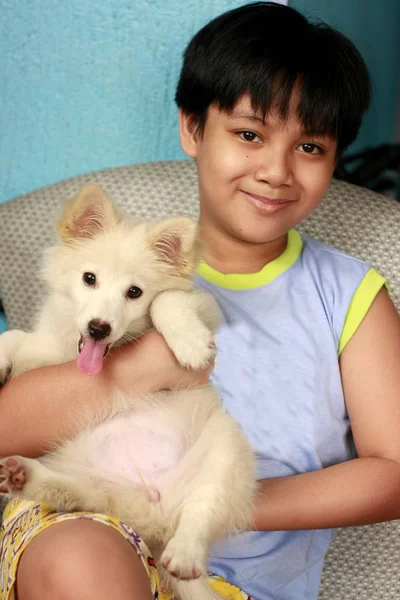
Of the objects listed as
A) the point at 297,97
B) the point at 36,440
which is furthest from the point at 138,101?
the point at 36,440

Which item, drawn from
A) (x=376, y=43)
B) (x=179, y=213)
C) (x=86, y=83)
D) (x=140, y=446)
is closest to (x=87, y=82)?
(x=86, y=83)

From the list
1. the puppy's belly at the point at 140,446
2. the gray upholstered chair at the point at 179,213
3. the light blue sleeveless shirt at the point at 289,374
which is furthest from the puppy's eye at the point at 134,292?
the gray upholstered chair at the point at 179,213

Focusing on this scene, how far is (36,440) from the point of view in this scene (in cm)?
160

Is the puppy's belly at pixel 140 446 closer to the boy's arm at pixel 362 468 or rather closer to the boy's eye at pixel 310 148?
the boy's arm at pixel 362 468

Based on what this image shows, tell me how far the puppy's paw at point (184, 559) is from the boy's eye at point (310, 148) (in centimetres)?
92

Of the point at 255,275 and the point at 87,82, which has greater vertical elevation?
the point at 87,82

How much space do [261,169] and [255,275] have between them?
0.91 ft

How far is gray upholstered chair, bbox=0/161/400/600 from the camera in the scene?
194 centimetres

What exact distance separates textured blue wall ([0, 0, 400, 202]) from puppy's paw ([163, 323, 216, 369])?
108 centimetres

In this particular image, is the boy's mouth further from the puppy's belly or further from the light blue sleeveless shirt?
the light blue sleeveless shirt

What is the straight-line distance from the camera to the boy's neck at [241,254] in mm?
1938

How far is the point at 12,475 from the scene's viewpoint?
1287 millimetres

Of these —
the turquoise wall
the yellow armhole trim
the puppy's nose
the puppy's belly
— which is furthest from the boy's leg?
the turquoise wall

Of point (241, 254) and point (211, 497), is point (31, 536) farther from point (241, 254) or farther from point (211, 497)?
point (241, 254)
